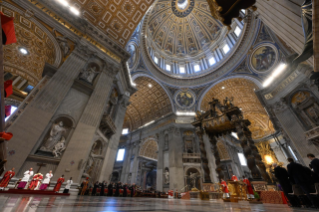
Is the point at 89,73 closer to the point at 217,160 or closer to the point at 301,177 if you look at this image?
the point at 217,160

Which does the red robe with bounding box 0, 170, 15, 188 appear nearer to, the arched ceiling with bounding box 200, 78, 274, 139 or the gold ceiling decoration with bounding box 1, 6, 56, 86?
A: the gold ceiling decoration with bounding box 1, 6, 56, 86

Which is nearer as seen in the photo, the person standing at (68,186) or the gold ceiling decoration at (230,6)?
the gold ceiling decoration at (230,6)

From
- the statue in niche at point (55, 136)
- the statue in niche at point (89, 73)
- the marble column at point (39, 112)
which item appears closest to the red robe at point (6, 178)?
the marble column at point (39, 112)

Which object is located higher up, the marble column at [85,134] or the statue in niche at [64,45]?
the statue in niche at [64,45]

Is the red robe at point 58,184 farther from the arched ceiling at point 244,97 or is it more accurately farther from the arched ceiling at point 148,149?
the arched ceiling at point 244,97

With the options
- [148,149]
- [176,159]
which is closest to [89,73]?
[176,159]

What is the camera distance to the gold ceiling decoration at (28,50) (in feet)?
25.4

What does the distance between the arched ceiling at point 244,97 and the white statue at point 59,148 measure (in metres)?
15.2

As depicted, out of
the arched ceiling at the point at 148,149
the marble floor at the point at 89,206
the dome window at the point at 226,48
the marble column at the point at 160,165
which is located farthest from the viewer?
the arched ceiling at the point at 148,149

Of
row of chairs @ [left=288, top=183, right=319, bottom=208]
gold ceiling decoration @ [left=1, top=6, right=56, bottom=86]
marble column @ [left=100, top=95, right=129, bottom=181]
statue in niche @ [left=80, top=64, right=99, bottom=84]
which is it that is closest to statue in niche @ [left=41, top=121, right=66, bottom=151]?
statue in niche @ [left=80, top=64, right=99, bottom=84]

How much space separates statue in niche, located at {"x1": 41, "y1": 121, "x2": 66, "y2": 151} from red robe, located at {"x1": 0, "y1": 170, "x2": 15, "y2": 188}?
1.26 m

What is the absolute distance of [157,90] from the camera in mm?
17500

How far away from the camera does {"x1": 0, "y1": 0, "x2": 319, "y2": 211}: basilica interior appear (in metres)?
5.36

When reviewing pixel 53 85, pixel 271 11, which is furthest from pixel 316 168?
pixel 53 85
